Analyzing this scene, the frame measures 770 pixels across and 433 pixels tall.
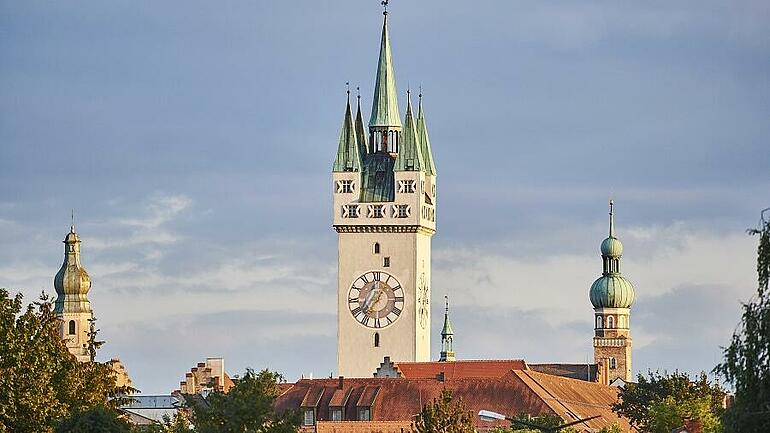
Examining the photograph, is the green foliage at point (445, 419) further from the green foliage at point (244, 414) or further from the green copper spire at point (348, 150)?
the green copper spire at point (348, 150)

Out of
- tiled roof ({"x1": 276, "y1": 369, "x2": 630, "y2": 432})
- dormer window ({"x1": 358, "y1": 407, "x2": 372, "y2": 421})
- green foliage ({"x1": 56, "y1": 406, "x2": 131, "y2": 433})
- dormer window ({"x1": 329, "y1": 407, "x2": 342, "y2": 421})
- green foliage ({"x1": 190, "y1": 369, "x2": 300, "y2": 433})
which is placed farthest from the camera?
dormer window ({"x1": 329, "y1": 407, "x2": 342, "y2": 421})

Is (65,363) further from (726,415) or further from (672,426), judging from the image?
(726,415)

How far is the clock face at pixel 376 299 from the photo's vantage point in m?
160

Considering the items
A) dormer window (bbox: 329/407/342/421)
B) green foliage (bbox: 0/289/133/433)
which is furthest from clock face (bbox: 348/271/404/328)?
green foliage (bbox: 0/289/133/433)

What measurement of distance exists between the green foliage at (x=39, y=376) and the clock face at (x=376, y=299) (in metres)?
78.1

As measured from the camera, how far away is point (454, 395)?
413ft

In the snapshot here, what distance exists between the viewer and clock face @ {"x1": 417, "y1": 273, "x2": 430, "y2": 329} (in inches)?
6329

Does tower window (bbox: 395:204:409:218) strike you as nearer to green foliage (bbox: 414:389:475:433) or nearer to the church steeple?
the church steeple

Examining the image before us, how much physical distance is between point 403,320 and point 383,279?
2.56 metres

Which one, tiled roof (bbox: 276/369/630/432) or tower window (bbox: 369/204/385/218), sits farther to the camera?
tower window (bbox: 369/204/385/218)

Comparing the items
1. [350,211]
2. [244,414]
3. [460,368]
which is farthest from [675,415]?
[350,211]

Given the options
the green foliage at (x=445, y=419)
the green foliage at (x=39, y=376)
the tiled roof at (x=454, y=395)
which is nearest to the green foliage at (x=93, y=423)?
the green foliage at (x=39, y=376)

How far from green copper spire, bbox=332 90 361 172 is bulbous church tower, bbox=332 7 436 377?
0.06 meters

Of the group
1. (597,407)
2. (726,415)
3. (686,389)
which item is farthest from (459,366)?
(726,415)
